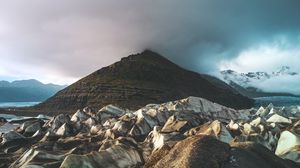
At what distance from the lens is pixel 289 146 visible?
2139 cm

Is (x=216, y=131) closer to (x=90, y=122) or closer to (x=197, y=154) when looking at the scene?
(x=197, y=154)

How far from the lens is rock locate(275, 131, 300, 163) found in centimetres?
1919

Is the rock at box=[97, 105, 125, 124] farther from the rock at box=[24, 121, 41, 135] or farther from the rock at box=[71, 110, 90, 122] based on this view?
the rock at box=[24, 121, 41, 135]

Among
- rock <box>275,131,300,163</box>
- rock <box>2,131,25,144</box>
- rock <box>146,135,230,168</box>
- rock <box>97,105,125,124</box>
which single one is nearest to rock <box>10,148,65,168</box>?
rock <box>146,135,230,168</box>

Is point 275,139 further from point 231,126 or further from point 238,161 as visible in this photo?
point 238,161

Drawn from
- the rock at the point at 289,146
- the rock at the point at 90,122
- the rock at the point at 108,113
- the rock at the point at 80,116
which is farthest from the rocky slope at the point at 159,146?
the rock at the point at 80,116

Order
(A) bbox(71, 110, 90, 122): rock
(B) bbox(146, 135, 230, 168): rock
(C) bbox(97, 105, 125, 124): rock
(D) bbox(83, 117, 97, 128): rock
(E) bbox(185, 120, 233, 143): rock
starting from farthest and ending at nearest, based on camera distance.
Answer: (A) bbox(71, 110, 90, 122): rock → (C) bbox(97, 105, 125, 124): rock → (D) bbox(83, 117, 97, 128): rock → (E) bbox(185, 120, 233, 143): rock → (B) bbox(146, 135, 230, 168): rock

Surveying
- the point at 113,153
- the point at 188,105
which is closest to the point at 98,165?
the point at 113,153

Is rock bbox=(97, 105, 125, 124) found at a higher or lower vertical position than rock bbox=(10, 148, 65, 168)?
higher

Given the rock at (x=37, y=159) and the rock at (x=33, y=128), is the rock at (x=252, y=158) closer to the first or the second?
the rock at (x=37, y=159)

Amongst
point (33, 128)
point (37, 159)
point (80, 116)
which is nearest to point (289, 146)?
point (37, 159)

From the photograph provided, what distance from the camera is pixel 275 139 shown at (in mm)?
28062

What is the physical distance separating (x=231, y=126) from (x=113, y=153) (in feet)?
46.7

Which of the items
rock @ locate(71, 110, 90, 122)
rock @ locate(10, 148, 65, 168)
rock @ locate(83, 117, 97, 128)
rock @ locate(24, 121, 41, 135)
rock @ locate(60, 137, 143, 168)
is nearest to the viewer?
rock @ locate(60, 137, 143, 168)
